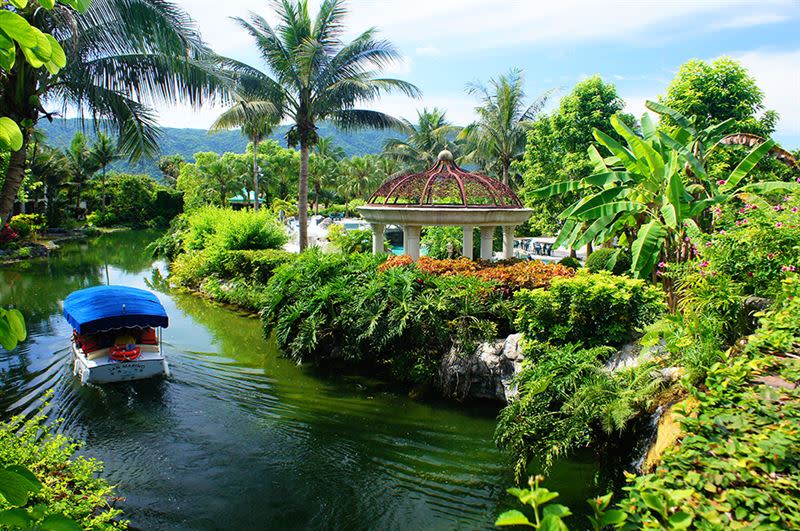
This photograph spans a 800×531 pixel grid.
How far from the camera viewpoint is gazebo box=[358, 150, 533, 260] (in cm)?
1331

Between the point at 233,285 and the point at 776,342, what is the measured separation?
16.9 meters

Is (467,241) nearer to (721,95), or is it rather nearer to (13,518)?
(721,95)

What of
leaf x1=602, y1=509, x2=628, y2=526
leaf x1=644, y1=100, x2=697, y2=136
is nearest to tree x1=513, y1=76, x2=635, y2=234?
leaf x1=644, y1=100, x2=697, y2=136

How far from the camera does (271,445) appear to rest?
27.6ft

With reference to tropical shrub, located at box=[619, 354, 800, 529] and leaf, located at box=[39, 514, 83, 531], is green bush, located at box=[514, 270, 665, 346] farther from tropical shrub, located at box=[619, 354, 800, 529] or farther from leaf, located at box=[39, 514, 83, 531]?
leaf, located at box=[39, 514, 83, 531]

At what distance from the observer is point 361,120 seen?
2066cm

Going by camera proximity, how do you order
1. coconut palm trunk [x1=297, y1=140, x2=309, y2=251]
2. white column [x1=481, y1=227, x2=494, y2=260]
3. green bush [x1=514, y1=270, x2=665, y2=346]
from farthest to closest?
coconut palm trunk [x1=297, y1=140, x2=309, y2=251] → white column [x1=481, y1=227, x2=494, y2=260] → green bush [x1=514, y1=270, x2=665, y2=346]

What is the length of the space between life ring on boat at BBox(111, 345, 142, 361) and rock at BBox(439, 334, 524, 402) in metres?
6.13

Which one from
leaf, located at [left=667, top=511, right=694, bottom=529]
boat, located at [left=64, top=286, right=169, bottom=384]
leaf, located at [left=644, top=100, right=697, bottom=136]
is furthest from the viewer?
leaf, located at [left=644, top=100, right=697, bottom=136]

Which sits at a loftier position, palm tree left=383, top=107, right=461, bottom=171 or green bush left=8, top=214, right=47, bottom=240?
palm tree left=383, top=107, right=461, bottom=171

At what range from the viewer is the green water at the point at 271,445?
6770 millimetres

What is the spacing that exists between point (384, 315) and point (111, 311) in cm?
549

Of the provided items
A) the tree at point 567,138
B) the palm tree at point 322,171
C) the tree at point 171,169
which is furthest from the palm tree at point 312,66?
the tree at point 171,169

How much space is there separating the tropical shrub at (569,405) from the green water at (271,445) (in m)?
0.73
